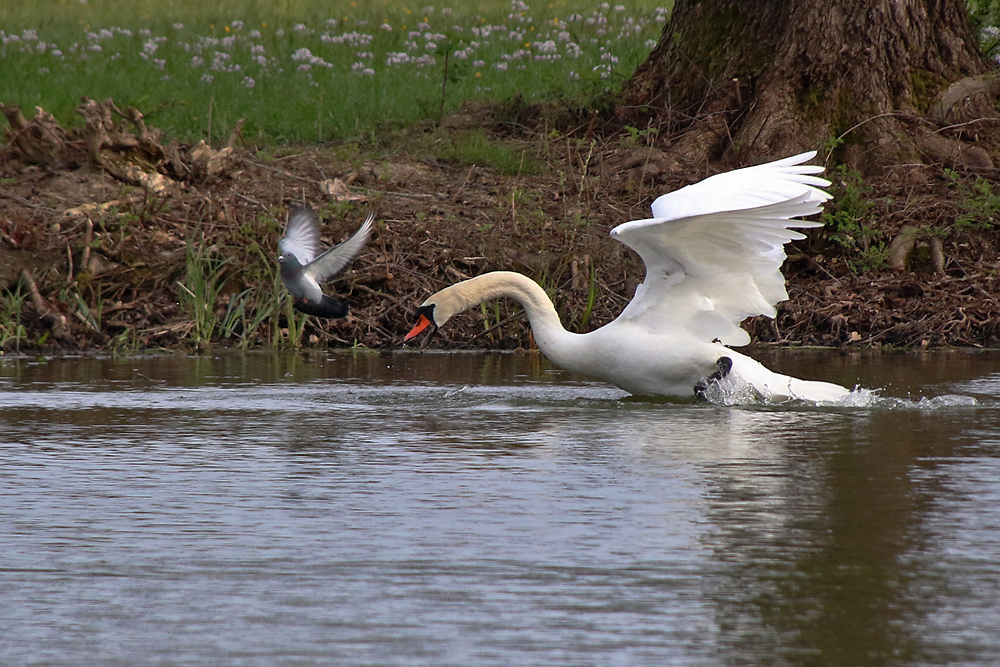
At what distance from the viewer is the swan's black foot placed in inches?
304

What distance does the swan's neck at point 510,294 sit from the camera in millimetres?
7926

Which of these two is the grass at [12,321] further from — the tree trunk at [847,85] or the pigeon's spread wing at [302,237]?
the tree trunk at [847,85]

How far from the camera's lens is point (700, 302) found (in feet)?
25.9

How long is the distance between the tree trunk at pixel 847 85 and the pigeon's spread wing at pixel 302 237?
4720mm

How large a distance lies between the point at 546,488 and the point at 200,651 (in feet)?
6.69

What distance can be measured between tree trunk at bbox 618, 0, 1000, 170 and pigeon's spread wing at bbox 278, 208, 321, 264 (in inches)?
186

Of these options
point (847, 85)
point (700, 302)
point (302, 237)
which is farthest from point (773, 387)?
point (847, 85)

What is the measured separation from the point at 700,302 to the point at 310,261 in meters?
2.66

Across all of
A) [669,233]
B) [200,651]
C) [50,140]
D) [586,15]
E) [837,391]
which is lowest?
[200,651]

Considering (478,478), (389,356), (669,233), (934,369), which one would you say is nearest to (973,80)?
(934,369)

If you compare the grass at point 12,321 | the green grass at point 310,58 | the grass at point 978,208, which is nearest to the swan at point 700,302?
the grass at point 12,321

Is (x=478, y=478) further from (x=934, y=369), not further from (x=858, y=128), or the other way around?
(x=858, y=128)

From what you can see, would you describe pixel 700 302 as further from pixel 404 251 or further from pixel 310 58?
pixel 310 58

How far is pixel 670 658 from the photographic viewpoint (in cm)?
316
